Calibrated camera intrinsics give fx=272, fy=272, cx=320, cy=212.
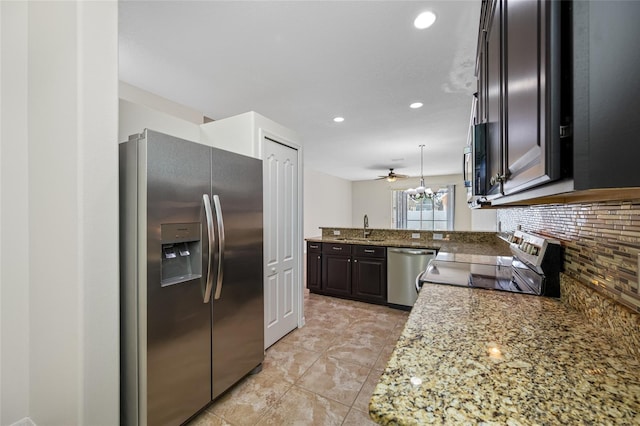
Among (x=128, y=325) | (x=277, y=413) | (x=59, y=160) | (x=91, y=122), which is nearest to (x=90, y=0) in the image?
(x=91, y=122)

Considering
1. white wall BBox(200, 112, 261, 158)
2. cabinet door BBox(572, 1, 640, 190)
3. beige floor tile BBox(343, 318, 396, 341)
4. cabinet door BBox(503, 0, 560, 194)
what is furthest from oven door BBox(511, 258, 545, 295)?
white wall BBox(200, 112, 261, 158)

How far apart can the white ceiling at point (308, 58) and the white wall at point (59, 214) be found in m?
0.63

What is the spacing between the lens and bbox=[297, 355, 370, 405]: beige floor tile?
1.93 metres

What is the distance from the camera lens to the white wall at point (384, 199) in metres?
8.77

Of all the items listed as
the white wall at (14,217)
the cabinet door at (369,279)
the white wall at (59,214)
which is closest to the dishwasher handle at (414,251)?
the cabinet door at (369,279)

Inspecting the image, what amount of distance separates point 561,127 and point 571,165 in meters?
0.07

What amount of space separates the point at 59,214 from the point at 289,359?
76.1 inches

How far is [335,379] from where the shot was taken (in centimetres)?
209

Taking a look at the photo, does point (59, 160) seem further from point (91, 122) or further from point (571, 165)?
point (571, 165)

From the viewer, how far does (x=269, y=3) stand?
5.51ft

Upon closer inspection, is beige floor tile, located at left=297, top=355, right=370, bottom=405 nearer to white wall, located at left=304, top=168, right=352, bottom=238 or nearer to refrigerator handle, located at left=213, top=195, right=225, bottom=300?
refrigerator handle, located at left=213, top=195, right=225, bottom=300

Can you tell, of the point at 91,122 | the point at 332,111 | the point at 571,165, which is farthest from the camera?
the point at 332,111

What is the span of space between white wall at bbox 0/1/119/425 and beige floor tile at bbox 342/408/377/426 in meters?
1.27

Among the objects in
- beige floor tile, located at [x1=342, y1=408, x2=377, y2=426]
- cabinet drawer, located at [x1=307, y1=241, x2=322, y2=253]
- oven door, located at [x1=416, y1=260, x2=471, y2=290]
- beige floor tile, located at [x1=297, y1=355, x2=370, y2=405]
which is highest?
oven door, located at [x1=416, y1=260, x2=471, y2=290]
